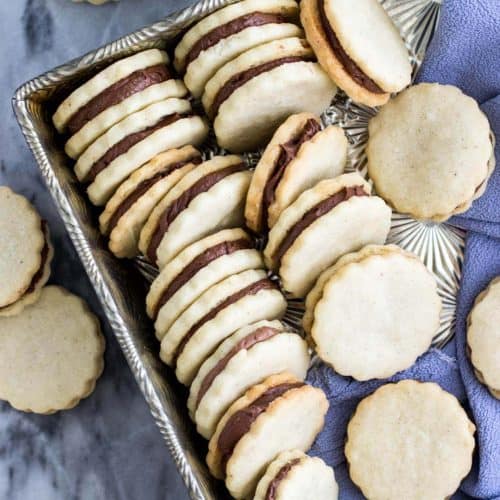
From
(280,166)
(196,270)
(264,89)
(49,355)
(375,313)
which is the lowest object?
(49,355)

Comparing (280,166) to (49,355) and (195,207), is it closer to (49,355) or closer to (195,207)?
(195,207)

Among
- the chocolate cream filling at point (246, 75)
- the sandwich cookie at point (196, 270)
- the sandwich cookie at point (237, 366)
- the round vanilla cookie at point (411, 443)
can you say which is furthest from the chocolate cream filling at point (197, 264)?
the round vanilla cookie at point (411, 443)

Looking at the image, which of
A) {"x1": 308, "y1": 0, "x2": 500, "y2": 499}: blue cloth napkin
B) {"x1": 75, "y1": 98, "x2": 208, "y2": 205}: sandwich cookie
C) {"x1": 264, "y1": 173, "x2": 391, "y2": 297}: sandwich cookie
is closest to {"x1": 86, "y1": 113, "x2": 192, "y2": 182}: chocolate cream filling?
{"x1": 75, "y1": 98, "x2": 208, "y2": 205}: sandwich cookie

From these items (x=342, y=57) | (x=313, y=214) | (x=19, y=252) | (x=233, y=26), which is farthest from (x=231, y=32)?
(x=19, y=252)

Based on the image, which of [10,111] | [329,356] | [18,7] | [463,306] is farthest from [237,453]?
[18,7]

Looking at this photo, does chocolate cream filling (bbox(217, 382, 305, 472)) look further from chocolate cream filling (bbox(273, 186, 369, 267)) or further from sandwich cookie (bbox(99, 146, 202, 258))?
sandwich cookie (bbox(99, 146, 202, 258))

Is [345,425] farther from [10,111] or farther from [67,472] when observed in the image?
[10,111]

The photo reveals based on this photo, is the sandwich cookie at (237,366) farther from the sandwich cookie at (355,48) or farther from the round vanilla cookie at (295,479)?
the sandwich cookie at (355,48)
